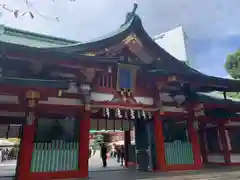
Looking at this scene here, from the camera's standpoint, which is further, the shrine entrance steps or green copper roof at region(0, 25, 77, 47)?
the shrine entrance steps

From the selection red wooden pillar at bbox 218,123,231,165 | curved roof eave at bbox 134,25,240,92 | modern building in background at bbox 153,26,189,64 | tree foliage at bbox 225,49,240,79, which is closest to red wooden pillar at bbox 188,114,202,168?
curved roof eave at bbox 134,25,240,92

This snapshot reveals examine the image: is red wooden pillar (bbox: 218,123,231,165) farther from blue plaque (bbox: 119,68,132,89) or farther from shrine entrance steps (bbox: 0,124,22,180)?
shrine entrance steps (bbox: 0,124,22,180)

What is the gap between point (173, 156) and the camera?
10719 millimetres

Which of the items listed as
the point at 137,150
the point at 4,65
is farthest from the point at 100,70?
the point at 137,150

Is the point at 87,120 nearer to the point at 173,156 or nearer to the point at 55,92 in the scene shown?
the point at 55,92

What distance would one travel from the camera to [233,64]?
3164 cm

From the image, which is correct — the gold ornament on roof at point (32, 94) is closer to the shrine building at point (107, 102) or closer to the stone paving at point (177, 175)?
the shrine building at point (107, 102)

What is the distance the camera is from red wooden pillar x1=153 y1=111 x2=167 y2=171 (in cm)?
1029

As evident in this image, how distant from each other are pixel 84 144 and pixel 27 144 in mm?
2077

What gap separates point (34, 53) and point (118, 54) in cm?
413

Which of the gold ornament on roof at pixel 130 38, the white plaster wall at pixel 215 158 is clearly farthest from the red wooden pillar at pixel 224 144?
the gold ornament on roof at pixel 130 38

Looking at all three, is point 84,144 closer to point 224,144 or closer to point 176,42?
point 224,144

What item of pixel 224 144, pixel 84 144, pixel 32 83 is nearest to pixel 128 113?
pixel 84 144

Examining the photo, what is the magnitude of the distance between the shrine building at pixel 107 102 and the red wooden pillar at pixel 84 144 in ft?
0.12
